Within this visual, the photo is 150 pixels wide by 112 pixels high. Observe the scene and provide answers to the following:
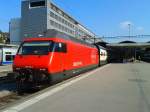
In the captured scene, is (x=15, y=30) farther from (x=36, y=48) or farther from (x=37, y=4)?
(x=36, y=48)

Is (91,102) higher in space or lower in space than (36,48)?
lower

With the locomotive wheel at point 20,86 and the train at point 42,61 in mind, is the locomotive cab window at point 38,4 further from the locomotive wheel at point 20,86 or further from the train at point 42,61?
the locomotive wheel at point 20,86

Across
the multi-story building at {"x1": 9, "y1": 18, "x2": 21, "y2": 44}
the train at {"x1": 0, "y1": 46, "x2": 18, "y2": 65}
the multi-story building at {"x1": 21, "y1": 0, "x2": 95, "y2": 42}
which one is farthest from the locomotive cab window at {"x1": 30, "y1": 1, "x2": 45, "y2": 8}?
the train at {"x1": 0, "y1": 46, "x2": 18, "y2": 65}

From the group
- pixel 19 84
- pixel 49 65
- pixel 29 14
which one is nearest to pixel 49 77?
pixel 49 65

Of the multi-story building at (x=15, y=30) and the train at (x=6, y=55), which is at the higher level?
the multi-story building at (x=15, y=30)

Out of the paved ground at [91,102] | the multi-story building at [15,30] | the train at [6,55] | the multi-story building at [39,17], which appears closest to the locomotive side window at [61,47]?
the paved ground at [91,102]

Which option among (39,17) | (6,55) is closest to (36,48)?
(6,55)

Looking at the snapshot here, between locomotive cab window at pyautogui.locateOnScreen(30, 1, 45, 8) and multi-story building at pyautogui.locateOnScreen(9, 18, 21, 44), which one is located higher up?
locomotive cab window at pyautogui.locateOnScreen(30, 1, 45, 8)

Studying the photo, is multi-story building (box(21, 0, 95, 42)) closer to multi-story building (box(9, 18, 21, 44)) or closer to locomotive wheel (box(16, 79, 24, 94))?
multi-story building (box(9, 18, 21, 44))

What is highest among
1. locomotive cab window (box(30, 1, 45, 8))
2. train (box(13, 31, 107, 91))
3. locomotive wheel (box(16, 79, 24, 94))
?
locomotive cab window (box(30, 1, 45, 8))

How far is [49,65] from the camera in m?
14.8

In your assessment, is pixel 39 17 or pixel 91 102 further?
pixel 39 17

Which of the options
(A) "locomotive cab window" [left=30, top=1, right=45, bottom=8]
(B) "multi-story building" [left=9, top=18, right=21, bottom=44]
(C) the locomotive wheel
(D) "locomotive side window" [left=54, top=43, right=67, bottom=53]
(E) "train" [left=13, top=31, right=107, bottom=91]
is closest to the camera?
(E) "train" [left=13, top=31, right=107, bottom=91]

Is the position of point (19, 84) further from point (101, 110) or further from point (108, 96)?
point (101, 110)
